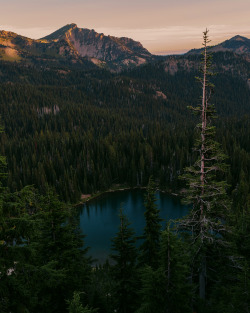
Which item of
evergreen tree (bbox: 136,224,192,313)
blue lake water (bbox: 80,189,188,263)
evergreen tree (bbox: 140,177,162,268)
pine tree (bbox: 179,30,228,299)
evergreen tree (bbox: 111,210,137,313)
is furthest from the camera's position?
blue lake water (bbox: 80,189,188,263)

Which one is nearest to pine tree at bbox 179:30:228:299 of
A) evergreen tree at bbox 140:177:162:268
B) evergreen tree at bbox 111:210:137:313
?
evergreen tree at bbox 111:210:137:313

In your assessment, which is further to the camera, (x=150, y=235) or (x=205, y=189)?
(x=150, y=235)

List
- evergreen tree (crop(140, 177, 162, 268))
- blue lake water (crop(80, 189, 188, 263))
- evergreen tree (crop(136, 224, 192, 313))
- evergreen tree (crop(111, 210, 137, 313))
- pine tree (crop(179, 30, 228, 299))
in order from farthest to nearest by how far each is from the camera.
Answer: blue lake water (crop(80, 189, 188, 263))
evergreen tree (crop(140, 177, 162, 268))
evergreen tree (crop(111, 210, 137, 313))
pine tree (crop(179, 30, 228, 299))
evergreen tree (crop(136, 224, 192, 313))

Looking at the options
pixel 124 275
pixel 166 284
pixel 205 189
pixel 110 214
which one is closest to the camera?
pixel 166 284

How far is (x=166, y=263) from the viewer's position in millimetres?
15625

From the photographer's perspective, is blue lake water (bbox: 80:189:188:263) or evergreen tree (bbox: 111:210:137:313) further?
blue lake water (bbox: 80:189:188:263)

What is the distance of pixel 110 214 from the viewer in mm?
92000

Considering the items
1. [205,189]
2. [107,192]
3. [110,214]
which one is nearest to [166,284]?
[205,189]

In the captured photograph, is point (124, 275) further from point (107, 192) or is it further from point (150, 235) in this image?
point (107, 192)

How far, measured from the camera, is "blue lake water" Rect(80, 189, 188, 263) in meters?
71.5

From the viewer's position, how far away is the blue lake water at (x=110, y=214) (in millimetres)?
71537

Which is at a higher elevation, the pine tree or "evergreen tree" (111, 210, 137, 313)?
the pine tree

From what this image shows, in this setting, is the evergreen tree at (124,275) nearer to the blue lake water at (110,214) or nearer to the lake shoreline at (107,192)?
the blue lake water at (110,214)

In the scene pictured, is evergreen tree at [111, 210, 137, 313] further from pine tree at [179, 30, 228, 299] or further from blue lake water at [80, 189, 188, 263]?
blue lake water at [80, 189, 188, 263]
